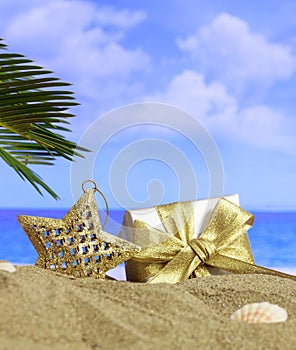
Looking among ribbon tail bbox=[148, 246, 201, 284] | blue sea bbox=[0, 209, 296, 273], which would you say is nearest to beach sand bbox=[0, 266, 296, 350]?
ribbon tail bbox=[148, 246, 201, 284]

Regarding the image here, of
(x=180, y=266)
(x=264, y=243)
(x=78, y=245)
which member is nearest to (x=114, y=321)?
(x=78, y=245)

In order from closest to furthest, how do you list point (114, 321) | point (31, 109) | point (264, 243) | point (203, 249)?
point (114, 321) → point (31, 109) → point (203, 249) → point (264, 243)

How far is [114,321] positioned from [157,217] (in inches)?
26.5

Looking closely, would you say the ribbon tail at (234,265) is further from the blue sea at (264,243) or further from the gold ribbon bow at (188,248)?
the blue sea at (264,243)

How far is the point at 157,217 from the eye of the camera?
4.35ft

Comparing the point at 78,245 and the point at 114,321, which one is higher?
the point at 78,245

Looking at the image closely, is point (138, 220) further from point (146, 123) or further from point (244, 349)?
point (244, 349)

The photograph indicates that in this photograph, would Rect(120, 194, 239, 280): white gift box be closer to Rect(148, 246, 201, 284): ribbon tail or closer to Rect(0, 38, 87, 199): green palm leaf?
Rect(148, 246, 201, 284): ribbon tail

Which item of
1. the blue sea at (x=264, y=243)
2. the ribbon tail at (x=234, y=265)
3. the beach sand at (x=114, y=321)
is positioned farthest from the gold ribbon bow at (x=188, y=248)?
the blue sea at (x=264, y=243)

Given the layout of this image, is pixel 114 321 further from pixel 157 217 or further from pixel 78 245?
pixel 157 217

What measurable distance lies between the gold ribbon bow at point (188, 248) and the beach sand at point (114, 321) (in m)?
0.44

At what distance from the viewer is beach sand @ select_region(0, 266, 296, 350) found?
612 mm

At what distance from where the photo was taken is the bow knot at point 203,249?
1271 mm

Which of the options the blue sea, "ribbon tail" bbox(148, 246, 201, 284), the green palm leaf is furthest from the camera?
the blue sea
